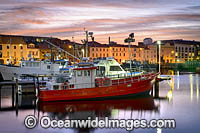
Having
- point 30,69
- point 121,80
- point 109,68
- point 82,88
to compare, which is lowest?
point 82,88

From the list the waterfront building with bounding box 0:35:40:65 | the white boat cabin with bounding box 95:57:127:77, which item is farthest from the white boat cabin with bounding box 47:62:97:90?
the waterfront building with bounding box 0:35:40:65

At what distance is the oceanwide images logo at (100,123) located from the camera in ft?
71.4

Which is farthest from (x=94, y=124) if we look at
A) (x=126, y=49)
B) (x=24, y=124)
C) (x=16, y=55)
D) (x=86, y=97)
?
(x=126, y=49)

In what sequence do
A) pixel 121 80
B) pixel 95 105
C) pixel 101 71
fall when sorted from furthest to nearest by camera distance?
pixel 101 71 → pixel 121 80 → pixel 95 105

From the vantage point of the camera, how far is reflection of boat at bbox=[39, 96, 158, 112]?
2750cm

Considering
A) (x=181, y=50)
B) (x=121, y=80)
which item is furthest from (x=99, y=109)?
(x=181, y=50)

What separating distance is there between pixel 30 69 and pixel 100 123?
31.5 metres

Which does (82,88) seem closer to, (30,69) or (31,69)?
(31,69)

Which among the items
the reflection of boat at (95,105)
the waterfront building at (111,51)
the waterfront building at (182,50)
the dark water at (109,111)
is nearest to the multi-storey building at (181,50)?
the waterfront building at (182,50)

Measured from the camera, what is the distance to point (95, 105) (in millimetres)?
28953

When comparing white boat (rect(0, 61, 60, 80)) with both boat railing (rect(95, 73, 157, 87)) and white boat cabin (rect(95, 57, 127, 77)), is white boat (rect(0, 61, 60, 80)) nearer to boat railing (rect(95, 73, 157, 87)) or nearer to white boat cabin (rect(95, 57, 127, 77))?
white boat cabin (rect(95, 57, 127, 77))

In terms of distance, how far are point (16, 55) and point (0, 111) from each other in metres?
64.5

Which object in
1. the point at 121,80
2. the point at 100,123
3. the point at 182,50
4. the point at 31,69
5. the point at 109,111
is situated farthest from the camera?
the point at 182,50

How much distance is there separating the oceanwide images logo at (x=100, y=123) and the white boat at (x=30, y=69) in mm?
27488
